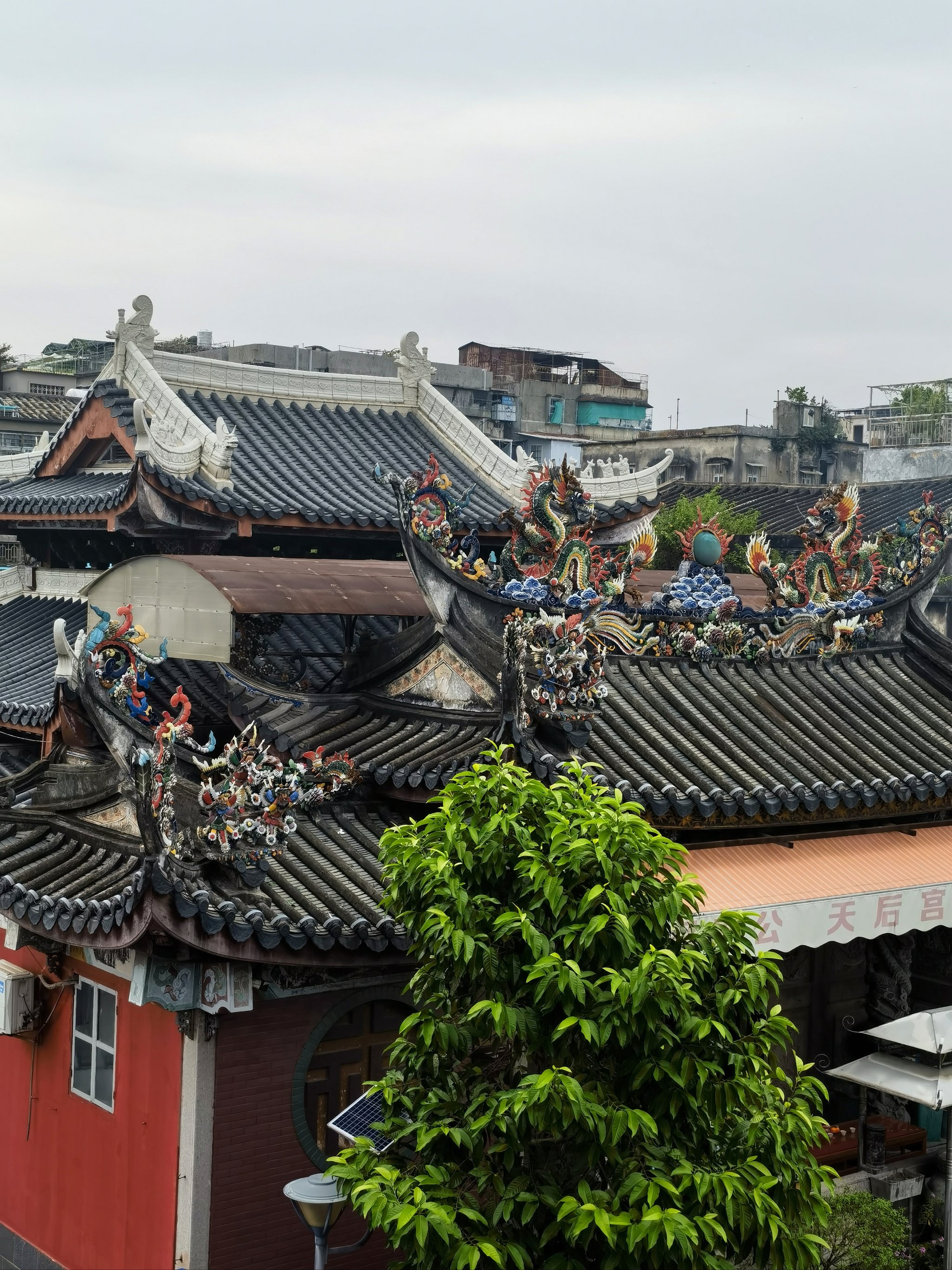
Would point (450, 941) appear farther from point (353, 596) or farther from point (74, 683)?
point (353, 596)

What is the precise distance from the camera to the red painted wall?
10633 mm

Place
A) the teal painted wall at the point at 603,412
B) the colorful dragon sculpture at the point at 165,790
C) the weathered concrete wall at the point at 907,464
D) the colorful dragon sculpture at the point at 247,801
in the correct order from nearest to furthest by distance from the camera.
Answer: the colorful dragon sculpture at the point at 165,790
the colorful dragon sculpture at the point at 247,801
the weathered concrete wall at the point at 907,464
the teal painted wall at the point at 603,412

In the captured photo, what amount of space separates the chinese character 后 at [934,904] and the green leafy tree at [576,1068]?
16.1ft

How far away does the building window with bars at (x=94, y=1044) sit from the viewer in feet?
37.6

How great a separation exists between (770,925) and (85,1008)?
5.42 m

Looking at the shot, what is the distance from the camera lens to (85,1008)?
11859mm

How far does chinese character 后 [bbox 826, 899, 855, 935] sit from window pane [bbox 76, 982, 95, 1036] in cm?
Answer: 582

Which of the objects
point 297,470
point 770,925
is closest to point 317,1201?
point 770,925

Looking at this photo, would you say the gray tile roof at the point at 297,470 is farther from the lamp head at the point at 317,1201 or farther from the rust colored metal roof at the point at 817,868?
the lamp head at the point at 317,1201

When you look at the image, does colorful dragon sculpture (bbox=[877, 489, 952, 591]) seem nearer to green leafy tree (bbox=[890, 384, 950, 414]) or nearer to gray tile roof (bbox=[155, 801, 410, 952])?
gray tile roof (bbox=[155, 801, 410, 952])

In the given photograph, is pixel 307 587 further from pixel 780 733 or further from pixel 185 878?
pixel 185 878

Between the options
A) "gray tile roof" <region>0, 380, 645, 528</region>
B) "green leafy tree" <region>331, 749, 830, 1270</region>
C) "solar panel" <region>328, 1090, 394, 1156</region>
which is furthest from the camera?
"gray tile roof" <region>0, 380, 645, 528</region>

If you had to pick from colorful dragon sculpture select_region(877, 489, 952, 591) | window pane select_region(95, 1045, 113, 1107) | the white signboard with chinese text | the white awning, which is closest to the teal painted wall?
colorful dragon sculpture select_region(877, 489, 952, 591)

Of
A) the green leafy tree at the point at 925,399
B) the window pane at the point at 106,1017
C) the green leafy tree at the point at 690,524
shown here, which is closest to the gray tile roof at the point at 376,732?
the window pane at the point at 106,1017
